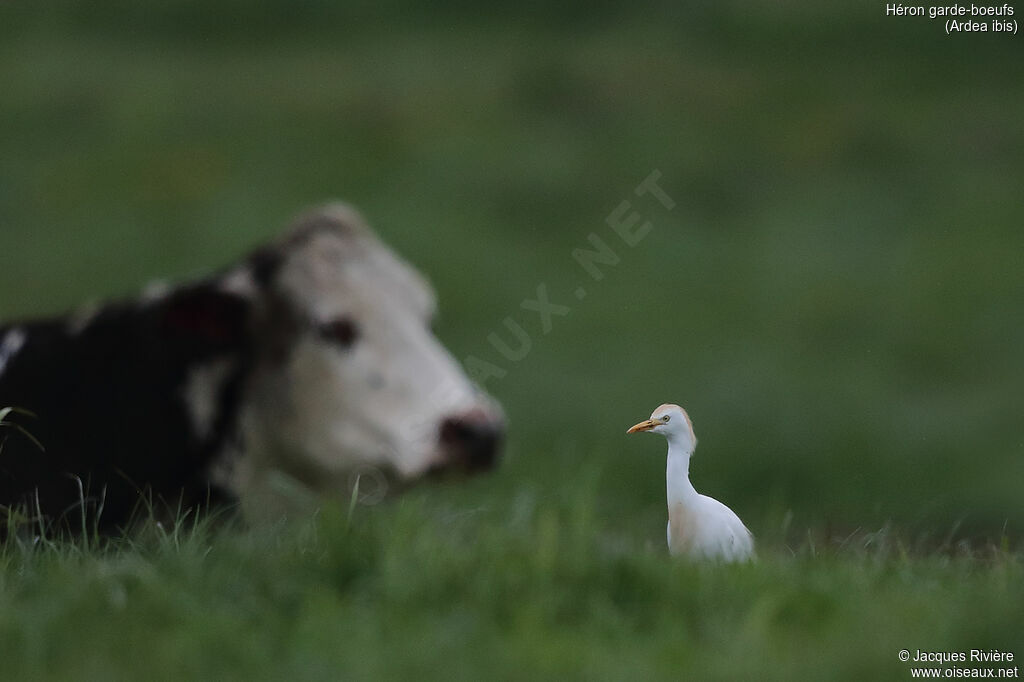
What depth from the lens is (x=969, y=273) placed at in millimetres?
17453

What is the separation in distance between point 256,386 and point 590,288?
9536 mm

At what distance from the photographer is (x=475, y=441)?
261 inches

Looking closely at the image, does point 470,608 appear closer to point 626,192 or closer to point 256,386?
point 256,386

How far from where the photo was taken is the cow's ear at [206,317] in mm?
6930

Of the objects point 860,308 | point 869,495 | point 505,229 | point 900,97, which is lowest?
point 869,495

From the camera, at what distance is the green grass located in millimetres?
3416

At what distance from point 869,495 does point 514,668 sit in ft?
28.3

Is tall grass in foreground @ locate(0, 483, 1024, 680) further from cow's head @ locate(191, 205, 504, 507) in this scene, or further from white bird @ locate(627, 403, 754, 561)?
cow's head @ locate(191, 205, 504, 507)

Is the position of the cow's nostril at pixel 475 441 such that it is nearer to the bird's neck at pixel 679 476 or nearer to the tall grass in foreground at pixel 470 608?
the tall grass in foreground at pixel 470 608

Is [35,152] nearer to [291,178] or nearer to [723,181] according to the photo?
[291,178]

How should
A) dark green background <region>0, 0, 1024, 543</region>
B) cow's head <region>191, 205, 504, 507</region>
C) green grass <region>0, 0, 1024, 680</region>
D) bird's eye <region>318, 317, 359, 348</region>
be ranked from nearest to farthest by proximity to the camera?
green grass <region>0, 0, 1024, 680</region> < cow's head <region>191, 205, 504, 507</region> < bird's eye <region>318, 317, 359, 348</region> < dark green background <region>0, 0, 1024, 543</region>

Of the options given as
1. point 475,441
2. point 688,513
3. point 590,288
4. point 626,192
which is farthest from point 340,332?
point 626,192

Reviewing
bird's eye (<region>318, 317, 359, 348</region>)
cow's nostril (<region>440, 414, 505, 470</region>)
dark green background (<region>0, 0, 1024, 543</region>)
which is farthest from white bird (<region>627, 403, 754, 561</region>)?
dark green background (<region>0, 0, 1024, 543</region>)

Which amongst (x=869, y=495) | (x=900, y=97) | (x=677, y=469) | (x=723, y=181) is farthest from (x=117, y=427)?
(x=900, y=97)
